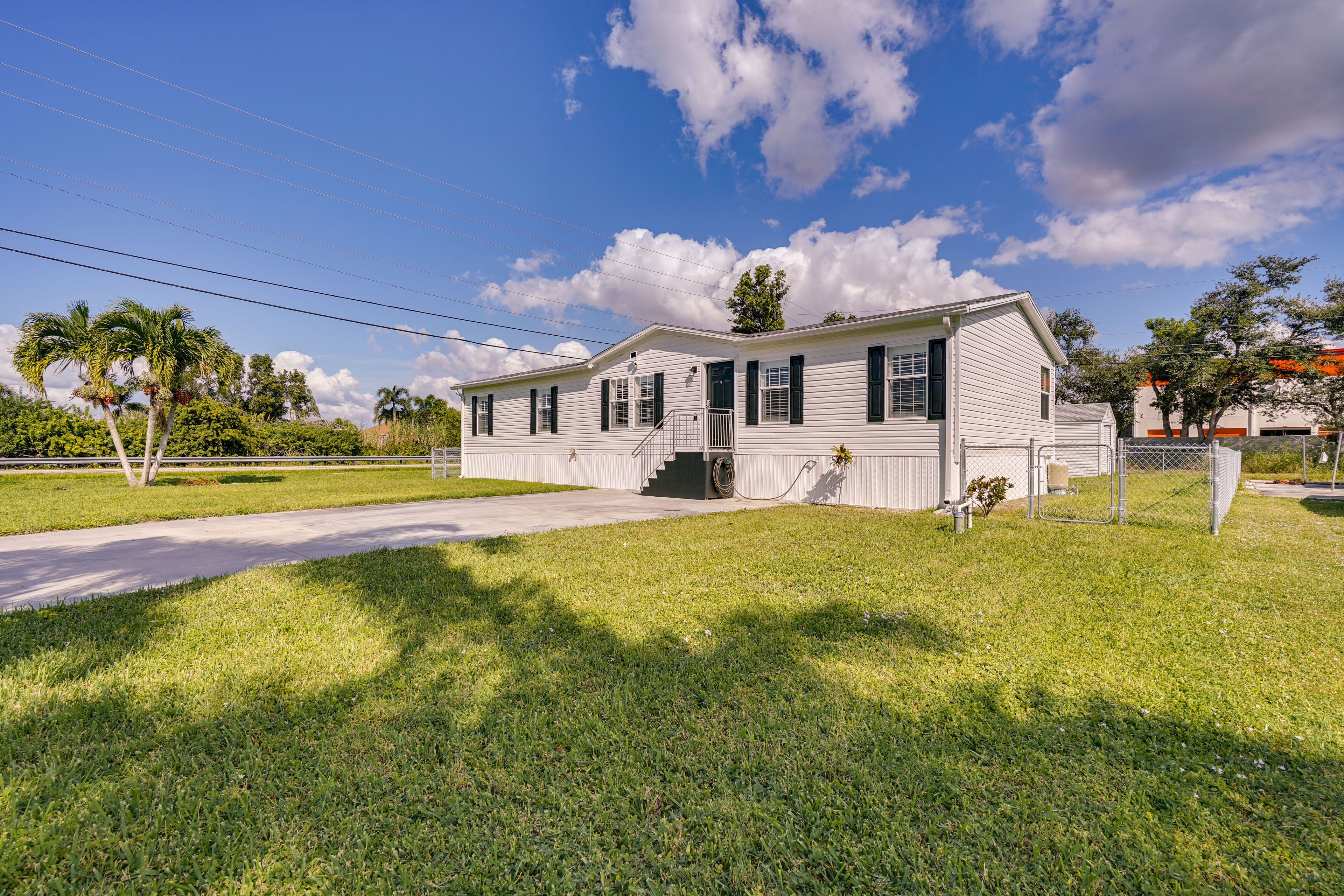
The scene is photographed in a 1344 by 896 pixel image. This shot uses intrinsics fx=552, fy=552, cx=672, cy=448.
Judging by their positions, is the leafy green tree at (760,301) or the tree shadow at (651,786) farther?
the leafy green tree at (760,301)

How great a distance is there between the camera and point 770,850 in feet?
5.63

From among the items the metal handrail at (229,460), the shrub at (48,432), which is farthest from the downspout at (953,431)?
the shrub at (48,432)

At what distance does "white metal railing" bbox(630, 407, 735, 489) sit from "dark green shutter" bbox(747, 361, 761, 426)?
50 centimetres

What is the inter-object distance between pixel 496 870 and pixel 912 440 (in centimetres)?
1020

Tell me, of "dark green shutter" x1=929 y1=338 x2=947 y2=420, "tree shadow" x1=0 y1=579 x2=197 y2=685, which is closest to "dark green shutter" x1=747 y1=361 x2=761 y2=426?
"dark green shutter" x1=929 y1=338 x2=947 y2=420

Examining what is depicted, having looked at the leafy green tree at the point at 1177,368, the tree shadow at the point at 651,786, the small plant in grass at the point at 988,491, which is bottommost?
the tree shadow at the point at 651,786

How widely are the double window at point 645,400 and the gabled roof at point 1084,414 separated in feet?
57.9

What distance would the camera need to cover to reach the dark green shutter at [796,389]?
11.9 meters

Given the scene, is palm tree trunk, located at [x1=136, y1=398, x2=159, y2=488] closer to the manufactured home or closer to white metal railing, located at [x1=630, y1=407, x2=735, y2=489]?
the manufactured home

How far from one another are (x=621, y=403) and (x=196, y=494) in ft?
32.8

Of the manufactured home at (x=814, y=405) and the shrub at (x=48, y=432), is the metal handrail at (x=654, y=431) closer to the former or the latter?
the manufactured home at (x=814, y=405)

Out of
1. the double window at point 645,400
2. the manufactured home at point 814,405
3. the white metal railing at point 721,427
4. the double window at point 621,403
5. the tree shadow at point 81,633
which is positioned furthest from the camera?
the double window at point 621,403

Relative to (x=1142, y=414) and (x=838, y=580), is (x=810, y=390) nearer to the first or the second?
(x=838, y=580)

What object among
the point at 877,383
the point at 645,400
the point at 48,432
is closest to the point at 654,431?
the point at 645,400
